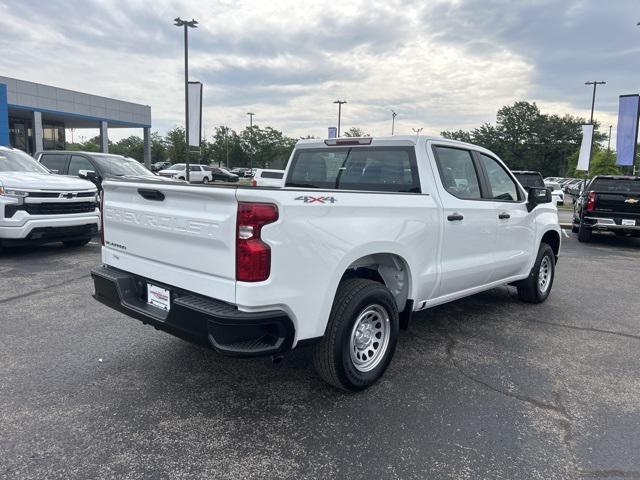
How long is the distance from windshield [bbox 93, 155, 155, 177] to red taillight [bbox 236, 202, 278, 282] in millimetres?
9027

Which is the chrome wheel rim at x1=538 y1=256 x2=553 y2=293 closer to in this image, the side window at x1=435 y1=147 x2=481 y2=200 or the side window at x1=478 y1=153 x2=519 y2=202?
the side window at x1=478 y1=153 x2=519 y2=202

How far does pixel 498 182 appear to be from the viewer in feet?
16.7

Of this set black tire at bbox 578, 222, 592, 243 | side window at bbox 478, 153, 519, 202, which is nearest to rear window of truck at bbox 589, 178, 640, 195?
black tire at bbox 578, 222, 592, 243

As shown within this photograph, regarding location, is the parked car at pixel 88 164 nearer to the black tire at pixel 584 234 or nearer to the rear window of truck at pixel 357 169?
the rear window of truck at pixel 357 169

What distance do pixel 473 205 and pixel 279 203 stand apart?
7.85 ft

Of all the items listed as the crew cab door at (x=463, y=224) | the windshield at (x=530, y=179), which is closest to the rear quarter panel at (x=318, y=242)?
the crew cab door at (x=463, y=224)

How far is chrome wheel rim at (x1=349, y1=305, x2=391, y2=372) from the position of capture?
136 inches

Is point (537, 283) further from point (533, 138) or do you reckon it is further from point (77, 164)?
point (533, 138)

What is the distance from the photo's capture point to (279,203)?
2.71 metres

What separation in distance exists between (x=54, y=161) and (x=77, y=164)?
2.38 feet

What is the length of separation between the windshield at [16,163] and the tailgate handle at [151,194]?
667cm

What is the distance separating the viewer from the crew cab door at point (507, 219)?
4.91 metres

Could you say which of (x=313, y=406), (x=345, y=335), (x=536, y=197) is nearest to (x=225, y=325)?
(x=345, y=335)

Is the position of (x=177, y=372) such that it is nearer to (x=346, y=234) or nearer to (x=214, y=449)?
(x=214, y=449)
